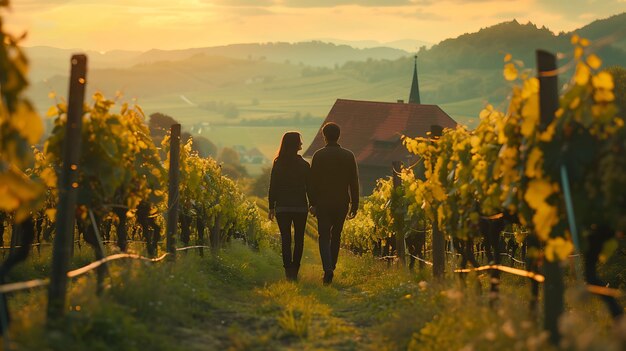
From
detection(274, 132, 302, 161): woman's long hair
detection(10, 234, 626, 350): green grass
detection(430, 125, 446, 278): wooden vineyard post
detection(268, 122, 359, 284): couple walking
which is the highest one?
detection(274, 132, 302, 161): woman's long hair

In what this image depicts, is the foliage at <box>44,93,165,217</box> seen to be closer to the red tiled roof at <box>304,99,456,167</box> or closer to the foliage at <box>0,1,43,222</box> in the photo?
the foliage at <box>0,1,43,222</box>

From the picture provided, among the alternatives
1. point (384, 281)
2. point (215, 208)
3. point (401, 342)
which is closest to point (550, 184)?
point (401, 342)

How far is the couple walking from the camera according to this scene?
11484 mm

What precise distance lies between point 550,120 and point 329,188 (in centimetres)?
573

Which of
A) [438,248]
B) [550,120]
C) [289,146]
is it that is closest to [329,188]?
[289,146]

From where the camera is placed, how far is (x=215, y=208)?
16.3 m

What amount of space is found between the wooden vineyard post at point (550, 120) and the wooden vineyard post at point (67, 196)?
3232 millimetres

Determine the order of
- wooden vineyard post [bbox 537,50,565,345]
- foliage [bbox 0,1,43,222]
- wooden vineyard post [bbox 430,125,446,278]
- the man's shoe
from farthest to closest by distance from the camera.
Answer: the man's shoe < wooden vineyard post [bbox 430,125,446,278] < wooden vineyard post [bbox 537,50,565,345] < foliage [bbox 0,1,43,222]

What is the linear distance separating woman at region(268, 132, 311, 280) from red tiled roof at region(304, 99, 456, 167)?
182 feet

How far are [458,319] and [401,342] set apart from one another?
603mm

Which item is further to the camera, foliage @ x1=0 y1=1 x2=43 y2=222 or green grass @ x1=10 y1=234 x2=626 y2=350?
green grass @ x1=10 y1=234 x2=626 y2=350

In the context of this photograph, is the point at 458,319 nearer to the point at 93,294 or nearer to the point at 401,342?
the point at 401,342

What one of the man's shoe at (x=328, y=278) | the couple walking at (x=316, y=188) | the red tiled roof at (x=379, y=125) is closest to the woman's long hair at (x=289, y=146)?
the couple walking at (x=316, y=188)

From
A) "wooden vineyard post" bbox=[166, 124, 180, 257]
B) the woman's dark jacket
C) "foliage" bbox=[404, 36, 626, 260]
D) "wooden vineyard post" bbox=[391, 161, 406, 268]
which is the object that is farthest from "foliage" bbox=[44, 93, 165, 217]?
"wooden vineyard post" bbox=[391, 161, 406, 268]
